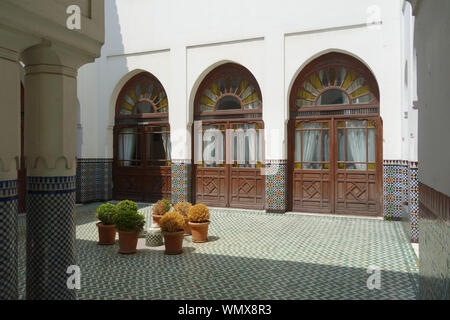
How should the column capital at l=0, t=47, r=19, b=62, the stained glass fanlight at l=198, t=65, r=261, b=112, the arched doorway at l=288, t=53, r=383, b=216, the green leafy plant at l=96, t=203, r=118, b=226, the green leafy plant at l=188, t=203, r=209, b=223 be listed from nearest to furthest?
the column capital at l=0, t=47, r=19, b=62, the green leafy plant at l=96, t=203, r=118, b=226, the green leafy plant at l=188, t=203, r=209, b=223, the arched doorway at l=288, t=53, r=383, b=216, the stained glass fanlight at l=198, t=65, r=261, b=112

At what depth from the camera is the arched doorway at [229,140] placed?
8.89m

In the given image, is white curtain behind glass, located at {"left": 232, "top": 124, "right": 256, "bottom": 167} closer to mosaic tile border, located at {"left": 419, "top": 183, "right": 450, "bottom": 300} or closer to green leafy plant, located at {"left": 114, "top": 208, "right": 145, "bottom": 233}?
green leafy plant, located at {"left": 114, "top": 208, "right": 145, "bottom": 233}

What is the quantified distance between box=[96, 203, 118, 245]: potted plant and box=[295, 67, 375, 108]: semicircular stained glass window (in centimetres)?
459

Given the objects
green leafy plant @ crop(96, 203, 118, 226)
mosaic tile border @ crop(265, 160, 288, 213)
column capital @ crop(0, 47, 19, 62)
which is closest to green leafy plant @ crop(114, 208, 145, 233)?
green leafy plant @ crop(96, 203, 118, 226)

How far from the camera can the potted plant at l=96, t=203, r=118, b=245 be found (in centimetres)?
567

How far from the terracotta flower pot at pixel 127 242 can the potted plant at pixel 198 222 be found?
2.96 ft

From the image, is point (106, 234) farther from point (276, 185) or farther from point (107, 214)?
point (276, 185)

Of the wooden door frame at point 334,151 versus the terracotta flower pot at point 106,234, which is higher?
the wooden door frame at point 334,151

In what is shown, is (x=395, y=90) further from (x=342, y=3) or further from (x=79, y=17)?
(x=79, y=17)

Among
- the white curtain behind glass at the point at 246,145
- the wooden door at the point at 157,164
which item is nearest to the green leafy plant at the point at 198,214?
the white curtain behind glass at the point at 246,145

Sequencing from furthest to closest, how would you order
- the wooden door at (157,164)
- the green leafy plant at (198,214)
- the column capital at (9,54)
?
1. the wooden door at (157,164)
2. the green leafy plant at (198,214)
3. the column capital at (9,54)

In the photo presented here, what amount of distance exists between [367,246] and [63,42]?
4.60 m

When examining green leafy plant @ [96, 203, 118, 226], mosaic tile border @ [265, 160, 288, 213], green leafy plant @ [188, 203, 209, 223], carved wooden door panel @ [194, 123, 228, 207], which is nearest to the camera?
green leafy plant @ [96, 203, 118, 226]

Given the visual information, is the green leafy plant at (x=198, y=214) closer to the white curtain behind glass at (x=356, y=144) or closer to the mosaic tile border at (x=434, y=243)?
the mosaic tile border at (x=434, y=243)
